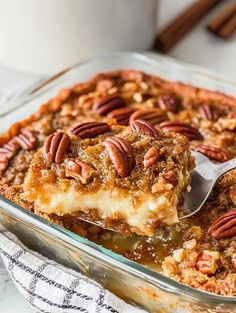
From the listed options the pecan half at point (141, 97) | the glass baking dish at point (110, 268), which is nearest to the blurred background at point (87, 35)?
the pecan half at point (141, 97)

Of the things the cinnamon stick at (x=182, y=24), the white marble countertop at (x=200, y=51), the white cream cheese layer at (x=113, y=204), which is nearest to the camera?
the white cream cheese layer at (x=113, y=204)

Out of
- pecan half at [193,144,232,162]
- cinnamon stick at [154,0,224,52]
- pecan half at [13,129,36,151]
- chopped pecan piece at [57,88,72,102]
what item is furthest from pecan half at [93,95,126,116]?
cinnamon stick at [154,0,224,52]

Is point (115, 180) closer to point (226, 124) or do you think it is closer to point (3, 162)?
point (3, 162)

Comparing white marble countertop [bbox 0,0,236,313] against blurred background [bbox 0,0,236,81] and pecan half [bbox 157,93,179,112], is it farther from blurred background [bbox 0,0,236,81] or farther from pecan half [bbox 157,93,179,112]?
pecan half [bbox 157,93,179,112]

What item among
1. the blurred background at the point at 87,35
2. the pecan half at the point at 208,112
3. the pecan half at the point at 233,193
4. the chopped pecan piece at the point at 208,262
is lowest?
the chopped pecan piece at the point at 208,262

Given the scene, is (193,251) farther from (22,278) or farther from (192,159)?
(22,278)

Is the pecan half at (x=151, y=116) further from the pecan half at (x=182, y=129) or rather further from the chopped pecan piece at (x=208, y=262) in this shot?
the chopped pecan piece at (x=208, y=262)

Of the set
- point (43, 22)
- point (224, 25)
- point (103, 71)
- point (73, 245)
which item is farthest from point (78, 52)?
point (73, 245)

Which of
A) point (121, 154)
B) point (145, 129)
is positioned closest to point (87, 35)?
point (145, 129)
